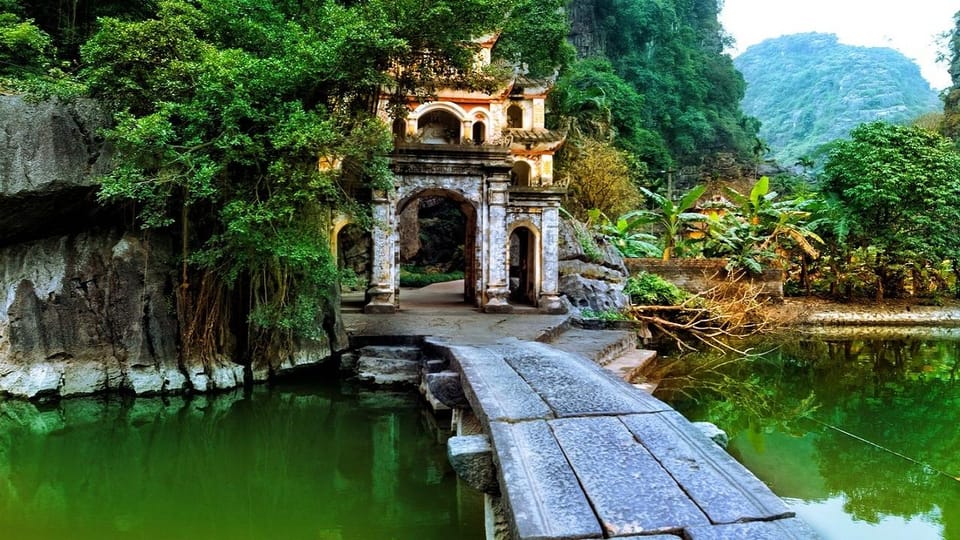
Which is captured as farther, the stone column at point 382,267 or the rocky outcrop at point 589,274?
the rocky outcrop at point 589,274

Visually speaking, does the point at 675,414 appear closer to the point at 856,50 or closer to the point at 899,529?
the point at 899,529

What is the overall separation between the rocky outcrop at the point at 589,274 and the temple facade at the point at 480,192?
1.05 m

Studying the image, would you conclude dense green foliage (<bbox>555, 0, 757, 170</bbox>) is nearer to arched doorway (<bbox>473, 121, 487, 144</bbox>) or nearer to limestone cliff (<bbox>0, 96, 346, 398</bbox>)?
arched doorway (<bbox>473, 121, 487, 144</bbox>)

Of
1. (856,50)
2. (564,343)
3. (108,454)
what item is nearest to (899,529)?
(564,343)

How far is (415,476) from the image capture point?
19.7 ft

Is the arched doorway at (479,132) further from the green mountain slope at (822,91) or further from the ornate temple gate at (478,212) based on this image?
the green mountain slope at (822,91)

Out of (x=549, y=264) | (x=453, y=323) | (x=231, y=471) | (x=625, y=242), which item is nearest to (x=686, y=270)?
(x=625, y=242)

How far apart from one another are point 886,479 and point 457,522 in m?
4.53

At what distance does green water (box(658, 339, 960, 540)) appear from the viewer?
5570mm

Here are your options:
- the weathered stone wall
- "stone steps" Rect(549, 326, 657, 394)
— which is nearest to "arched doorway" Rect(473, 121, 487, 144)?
"stone steps" Rect(549, 326, 657, 394)

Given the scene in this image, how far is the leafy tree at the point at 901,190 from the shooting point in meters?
17.3

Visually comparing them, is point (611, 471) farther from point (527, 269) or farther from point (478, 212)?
point (527, 269)

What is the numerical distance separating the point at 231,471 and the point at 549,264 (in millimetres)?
8468

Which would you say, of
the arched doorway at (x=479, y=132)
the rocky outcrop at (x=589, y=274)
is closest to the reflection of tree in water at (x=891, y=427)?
the rocky outcrop at (x=589, y=274)
